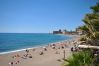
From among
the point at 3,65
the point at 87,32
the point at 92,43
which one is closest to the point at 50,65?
the point at 3,65

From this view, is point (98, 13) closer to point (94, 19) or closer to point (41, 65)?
point (94, 19)

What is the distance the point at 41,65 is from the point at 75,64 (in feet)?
38.8

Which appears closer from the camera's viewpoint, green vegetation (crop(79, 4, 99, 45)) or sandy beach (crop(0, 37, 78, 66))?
green vegetation (crop(79, 4, 99, 45))

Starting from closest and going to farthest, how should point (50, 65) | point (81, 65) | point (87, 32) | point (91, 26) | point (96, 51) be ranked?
point (81, 65), point (96, 51), point (91, 26), point (87, 32), point (50, 65)

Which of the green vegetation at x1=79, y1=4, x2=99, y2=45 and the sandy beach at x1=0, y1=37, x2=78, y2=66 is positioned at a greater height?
the green vegetation at x1=79, y1=4, x2=99, y2=45

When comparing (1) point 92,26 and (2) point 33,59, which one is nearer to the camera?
(1) point 92,26

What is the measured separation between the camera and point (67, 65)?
18.6 ft

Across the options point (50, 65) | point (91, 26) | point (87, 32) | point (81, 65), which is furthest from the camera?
point (50, 65)

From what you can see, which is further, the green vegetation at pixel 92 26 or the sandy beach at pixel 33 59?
the sandy beach at pixel 33 59

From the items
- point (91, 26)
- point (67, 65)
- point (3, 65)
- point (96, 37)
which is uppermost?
point (91, 26)

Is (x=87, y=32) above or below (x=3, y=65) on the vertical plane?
above

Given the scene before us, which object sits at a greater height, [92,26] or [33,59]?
[92,26]

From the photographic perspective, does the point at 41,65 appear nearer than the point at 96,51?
No

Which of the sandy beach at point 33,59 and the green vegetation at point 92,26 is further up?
the green vegetation at point 92,26
